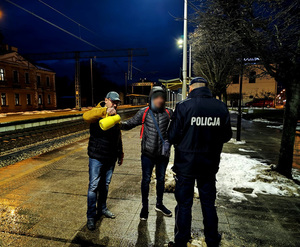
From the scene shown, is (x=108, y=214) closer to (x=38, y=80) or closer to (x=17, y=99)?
(x=17, y=99)

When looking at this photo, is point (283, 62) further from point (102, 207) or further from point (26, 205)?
point (26, 205)

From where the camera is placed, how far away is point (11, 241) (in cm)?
260

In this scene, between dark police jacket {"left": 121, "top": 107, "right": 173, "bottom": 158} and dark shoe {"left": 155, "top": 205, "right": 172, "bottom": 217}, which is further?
dark shoe {"left": 155, "top": 205, "right": 172, "bottom": 217}

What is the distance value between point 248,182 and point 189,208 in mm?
2846

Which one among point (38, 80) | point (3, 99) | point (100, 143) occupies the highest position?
point (38, 80)

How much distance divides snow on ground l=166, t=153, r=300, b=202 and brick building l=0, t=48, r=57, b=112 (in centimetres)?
3540

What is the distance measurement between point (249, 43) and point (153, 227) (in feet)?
15.1

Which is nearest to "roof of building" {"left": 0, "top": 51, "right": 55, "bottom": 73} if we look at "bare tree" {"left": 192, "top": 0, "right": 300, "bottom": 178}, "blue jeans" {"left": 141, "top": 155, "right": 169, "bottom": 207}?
"bare tree" {"left": 192, "top": 0, "right": 300, "bottom": 178}

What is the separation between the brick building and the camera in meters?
32.9

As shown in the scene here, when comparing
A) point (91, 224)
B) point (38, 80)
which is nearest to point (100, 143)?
point (91, 224)

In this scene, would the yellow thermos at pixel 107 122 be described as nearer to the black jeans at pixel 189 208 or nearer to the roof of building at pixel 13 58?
the black jeans at pixel 189 208

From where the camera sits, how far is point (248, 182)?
4.46m

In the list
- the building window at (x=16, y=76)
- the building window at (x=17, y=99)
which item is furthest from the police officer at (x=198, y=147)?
the building window at (x=16, y=76)

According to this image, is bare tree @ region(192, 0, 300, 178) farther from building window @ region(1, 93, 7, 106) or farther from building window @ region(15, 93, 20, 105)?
building window @ region(15, 93, 20, 105)
